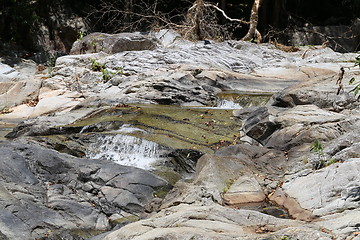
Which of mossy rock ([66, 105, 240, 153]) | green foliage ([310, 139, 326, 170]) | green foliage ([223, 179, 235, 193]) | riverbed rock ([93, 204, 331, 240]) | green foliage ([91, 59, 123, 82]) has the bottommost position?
green foliage ([91, 59, 123, 82])

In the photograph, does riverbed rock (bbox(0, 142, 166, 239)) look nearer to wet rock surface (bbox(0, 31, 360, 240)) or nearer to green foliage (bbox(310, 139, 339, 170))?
wet rock surface (bbox(0, 31, 360, 240))

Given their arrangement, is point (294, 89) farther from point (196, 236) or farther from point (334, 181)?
point (196, 236)

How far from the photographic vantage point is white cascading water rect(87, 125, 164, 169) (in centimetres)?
850

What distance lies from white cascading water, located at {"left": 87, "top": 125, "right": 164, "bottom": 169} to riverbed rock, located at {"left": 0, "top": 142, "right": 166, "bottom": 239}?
4.18 feet

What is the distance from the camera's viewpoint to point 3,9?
807 inches

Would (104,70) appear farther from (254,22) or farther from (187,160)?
(254,22)

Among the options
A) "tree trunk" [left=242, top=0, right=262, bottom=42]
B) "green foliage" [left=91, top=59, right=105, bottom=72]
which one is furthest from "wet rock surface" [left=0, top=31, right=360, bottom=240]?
"tree trunk" [left=242, top=0, right=262, bottom=42]

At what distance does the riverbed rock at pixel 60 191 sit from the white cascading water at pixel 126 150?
1.27m

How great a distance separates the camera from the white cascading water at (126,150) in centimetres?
850

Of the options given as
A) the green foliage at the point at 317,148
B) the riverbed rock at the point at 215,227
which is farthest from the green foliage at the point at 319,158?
the riverbed rock at the point at 215,227

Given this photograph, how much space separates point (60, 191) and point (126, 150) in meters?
→ 2.35

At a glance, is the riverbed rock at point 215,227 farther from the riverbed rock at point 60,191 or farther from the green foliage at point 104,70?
the green foliage at point 104,70

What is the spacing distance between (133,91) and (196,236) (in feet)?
27.5

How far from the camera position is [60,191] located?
6.48m
